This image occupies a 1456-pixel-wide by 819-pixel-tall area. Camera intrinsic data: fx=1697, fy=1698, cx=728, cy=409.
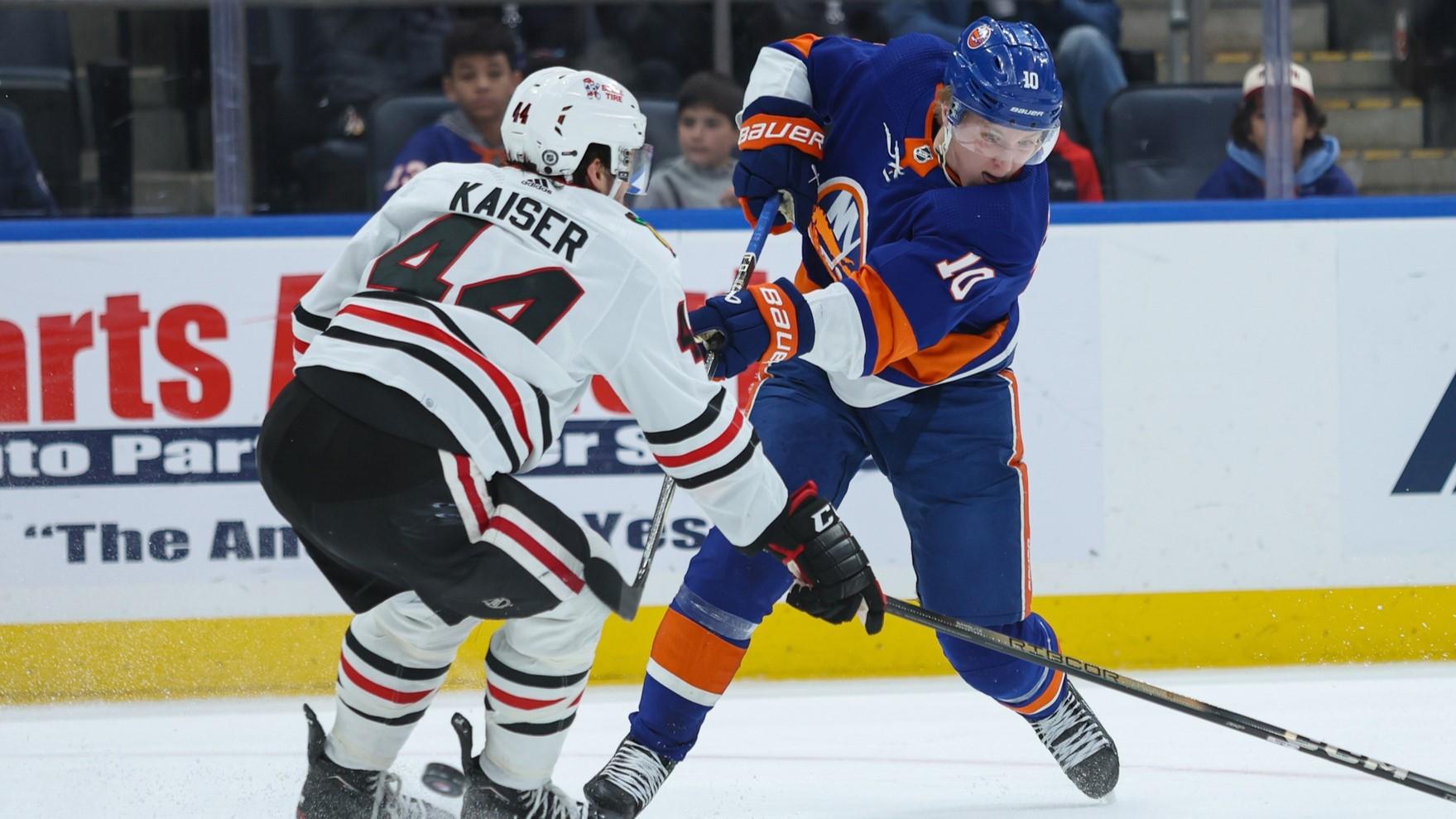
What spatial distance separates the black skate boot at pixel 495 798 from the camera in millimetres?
2367

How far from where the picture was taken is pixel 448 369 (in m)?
2.14

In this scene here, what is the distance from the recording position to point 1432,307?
3887 mm

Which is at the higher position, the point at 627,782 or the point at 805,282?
the point at 805,282

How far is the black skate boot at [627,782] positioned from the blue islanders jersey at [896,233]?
2.22 feet

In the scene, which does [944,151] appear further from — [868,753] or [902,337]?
[868,753]

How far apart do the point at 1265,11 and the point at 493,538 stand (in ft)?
8.82

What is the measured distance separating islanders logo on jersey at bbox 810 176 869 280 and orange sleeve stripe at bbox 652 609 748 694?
2.04 feet

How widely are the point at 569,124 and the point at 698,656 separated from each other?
3.02 ft

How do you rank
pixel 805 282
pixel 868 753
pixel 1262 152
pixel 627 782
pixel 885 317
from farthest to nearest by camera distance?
1. pixel 1262 152
2. pixel 868 753
3. pixel 805 282
4. pixel 627 782
5. pixel 885 317

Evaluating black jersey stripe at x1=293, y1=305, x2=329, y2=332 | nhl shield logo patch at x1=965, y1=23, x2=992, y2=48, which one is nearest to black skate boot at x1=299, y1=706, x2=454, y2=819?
black jersey stripe at x1=293, y1=305, x2=329, y2=332

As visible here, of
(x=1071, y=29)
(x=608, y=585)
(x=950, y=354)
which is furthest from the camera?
(x=1071, y=29)

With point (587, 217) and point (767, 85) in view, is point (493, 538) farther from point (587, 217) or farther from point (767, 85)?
point (767, 85)

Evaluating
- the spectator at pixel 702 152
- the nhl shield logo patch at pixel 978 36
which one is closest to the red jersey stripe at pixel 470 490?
the nhl shield logo patch at pixel 978 36

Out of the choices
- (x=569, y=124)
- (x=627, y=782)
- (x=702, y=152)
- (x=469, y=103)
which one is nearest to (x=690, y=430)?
(x=569, y=124)
